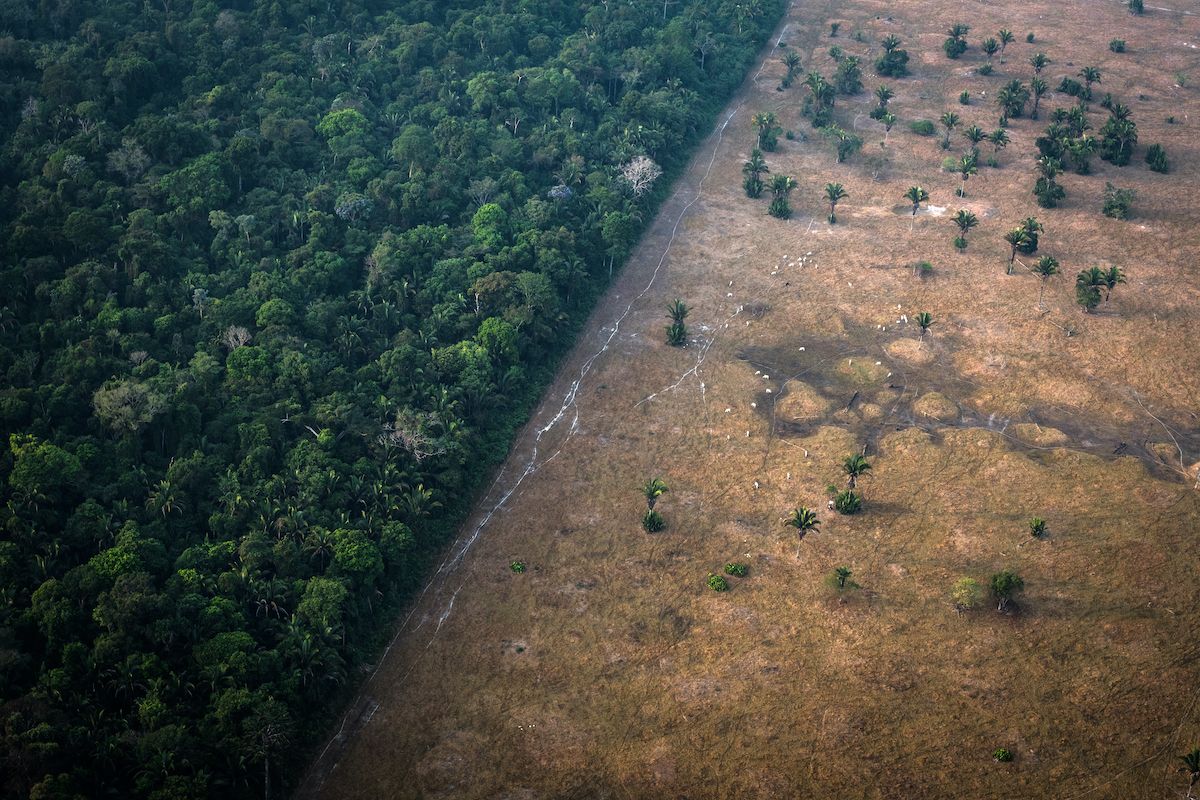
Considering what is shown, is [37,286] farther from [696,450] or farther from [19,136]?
[696,450]

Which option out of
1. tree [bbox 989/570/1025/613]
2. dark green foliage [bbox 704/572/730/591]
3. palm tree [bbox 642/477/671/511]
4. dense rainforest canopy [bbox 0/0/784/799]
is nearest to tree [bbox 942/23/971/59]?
dense rainforest canopy [bbox 0/0/784/799]

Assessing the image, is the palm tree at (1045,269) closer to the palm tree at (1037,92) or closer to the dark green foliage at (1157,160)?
the dark green foliage at (1157,160)

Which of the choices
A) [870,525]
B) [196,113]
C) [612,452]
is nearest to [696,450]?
[612,452]

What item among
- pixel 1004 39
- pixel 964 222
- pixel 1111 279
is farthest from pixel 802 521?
pixel 1004 39

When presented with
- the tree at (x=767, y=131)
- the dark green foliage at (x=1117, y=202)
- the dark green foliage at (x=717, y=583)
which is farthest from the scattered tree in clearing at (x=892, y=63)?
the dark green foliage at (x=717, y=583)

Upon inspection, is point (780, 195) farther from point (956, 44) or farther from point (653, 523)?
point (653, 523)

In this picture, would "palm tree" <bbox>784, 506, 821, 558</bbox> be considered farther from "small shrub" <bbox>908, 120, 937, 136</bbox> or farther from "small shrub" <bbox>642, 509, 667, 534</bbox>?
"small shrub" <bbox>908, 120, 937, 136</bbox>
